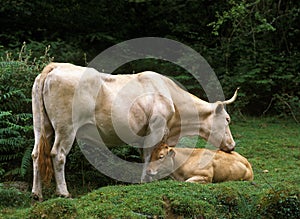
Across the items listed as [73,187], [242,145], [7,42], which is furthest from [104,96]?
[7,42]

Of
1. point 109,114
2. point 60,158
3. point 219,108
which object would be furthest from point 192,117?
point 60,158

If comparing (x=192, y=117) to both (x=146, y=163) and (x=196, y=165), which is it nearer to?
(x=196, y=165)

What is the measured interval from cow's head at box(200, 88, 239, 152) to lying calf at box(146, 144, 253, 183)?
1.78 ft

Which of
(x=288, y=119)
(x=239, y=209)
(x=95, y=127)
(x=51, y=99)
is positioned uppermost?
(x=51, y=99)

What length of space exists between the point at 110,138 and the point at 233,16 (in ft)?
28.1

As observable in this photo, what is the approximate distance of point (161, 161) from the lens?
8.37m

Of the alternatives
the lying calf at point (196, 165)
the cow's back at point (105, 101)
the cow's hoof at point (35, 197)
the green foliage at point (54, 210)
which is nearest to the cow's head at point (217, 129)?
the lying calf at point (196, 165)

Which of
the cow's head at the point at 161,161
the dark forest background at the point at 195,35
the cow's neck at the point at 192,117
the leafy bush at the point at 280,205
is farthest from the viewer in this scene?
the dark forest background at the point at 195,35

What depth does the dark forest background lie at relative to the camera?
15867 millimetres

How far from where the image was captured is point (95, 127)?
8156mm

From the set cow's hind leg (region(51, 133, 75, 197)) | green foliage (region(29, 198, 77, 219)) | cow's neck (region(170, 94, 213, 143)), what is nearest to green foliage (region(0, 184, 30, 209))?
cow's hind leg (region(51, 133, 75, 197))

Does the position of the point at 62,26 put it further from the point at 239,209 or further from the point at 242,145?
the point at 239,209

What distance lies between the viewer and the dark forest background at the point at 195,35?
52.1 feet

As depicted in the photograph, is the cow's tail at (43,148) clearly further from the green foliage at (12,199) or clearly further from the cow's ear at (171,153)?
the cow's ear at (171,153)
